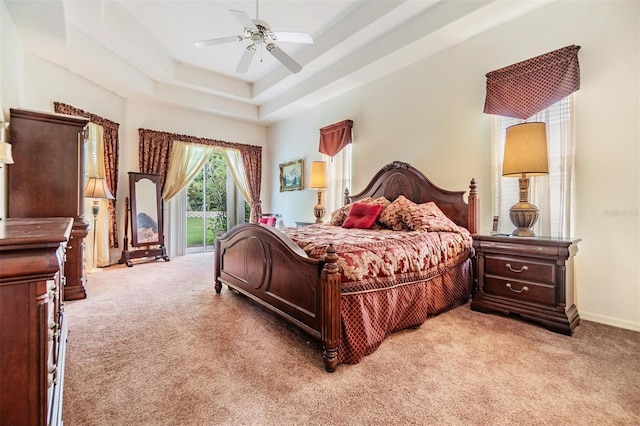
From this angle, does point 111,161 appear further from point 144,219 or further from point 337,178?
point 337,178

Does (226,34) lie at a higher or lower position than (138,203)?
higher

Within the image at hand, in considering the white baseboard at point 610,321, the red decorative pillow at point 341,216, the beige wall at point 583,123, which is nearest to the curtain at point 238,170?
the red decorative pillow at point 341,216

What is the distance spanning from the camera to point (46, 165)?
110 inches

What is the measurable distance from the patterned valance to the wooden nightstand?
134 centimetres

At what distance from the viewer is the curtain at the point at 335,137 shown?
15.5 feet

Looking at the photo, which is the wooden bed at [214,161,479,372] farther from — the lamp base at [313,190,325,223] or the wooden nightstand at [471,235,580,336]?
the lamp base at [313,190,325,223]

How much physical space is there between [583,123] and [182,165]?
596cm

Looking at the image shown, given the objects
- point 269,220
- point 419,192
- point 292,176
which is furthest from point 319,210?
point 419,192

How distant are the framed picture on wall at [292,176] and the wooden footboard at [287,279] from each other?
2.99m

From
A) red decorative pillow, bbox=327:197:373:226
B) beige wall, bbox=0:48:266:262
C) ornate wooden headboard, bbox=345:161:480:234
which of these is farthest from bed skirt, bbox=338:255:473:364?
beige wall, bbox=0:48:266:262

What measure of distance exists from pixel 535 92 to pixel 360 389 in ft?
9.99

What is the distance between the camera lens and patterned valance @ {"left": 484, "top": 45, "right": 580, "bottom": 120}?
256cm

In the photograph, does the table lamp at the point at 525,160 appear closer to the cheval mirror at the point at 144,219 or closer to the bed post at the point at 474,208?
the bed post at the point at 474,208

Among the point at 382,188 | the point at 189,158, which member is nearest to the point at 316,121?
the point at 382,188
